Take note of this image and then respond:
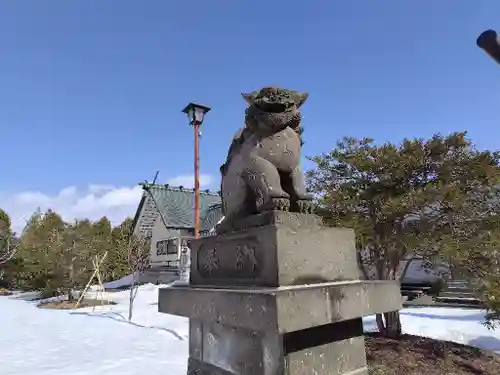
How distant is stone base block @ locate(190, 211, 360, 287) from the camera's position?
225 centimetres

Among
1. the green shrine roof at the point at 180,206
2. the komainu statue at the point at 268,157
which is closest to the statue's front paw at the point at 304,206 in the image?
the komainu statue at the point at 268,157

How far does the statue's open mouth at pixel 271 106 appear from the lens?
9.51 feet

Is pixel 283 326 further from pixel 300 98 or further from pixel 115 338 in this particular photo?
pixel 115 338

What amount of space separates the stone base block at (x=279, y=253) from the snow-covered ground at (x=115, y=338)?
Result: 13.3 ft

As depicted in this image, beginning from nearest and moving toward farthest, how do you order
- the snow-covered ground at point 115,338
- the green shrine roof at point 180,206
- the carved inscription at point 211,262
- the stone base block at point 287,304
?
the stone base block at point 287,304
the carved inscription at point 211,262
the snow-covered ground at point 115,338
the green shrine roof at point 180,206

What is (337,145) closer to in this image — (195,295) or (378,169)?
(378,169)

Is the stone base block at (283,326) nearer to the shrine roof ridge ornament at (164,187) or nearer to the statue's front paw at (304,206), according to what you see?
the statue's front paw at (304,206)

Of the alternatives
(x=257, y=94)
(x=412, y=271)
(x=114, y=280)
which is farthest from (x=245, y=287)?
(x=114, y=280)

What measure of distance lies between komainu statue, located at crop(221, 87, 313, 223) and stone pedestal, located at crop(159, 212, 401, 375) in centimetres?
22

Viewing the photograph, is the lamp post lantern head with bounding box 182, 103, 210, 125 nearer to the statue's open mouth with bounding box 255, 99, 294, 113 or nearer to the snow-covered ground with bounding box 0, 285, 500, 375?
the snow-covered ground with bounding box 0, 285, 500, 375

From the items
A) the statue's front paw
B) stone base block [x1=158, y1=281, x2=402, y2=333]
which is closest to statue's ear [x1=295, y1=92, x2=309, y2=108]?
the statue's front paw

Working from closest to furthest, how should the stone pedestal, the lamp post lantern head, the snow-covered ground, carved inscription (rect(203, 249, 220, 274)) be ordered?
the stone pedestal → carved inscription (rect(203, 249, 220, 274)) → the snow-covered ground → the lamp post lantern head

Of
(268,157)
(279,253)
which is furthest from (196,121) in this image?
(279,253)

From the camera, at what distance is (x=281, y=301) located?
1.84m
